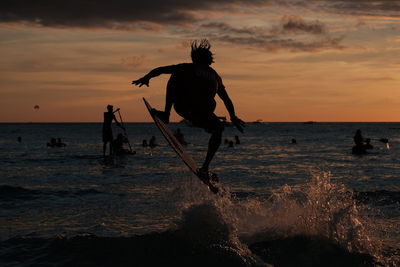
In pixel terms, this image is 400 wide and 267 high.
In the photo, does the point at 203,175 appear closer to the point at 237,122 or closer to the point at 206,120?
the point at 206,120

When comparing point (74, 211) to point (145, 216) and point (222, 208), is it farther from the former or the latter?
point (222, 208)

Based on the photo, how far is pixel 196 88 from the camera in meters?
7.09

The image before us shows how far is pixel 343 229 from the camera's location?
7301 mm

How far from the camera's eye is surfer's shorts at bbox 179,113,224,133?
23.9 ft

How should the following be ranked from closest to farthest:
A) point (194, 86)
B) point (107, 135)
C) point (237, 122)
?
point (194, 86) < point (237, 122) < point (107, 135)

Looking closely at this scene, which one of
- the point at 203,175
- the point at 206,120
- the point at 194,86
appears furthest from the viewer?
the point at 203,175

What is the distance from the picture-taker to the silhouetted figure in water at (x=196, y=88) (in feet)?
23.3

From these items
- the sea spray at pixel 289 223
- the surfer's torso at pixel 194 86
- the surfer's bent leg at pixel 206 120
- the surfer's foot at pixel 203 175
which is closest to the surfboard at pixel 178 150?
the surfer's foot at pixel 203 175

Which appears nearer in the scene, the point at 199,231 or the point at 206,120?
the point at 206,120

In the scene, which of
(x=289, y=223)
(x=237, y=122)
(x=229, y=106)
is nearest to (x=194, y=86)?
(x=229, y=106)

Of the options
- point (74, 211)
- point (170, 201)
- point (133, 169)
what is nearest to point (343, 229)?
point (170, 201)

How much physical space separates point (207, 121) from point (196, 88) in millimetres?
552

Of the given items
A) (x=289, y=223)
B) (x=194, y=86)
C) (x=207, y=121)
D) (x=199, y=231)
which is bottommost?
(x=199, y=231)

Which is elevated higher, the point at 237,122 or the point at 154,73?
the point at 154,73
